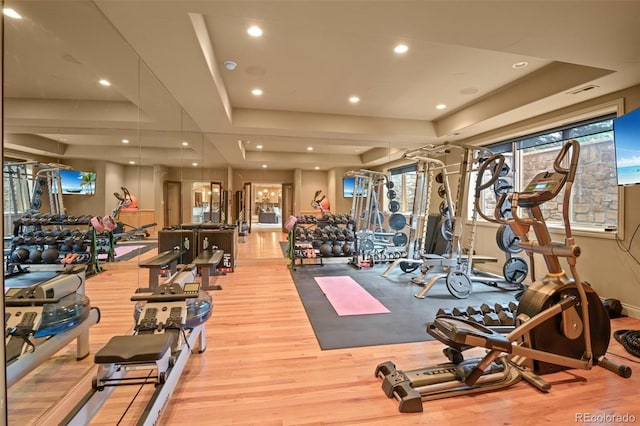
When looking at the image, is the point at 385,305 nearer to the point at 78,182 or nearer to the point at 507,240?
the point at 507,240

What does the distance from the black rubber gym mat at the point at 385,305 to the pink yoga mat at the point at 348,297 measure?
94 mm

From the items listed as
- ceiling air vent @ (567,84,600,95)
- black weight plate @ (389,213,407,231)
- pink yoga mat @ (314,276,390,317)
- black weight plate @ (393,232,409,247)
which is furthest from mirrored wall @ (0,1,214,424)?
ceiling air vent @ (567,84,600,95)

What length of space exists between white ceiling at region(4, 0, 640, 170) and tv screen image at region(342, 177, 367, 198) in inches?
51.5

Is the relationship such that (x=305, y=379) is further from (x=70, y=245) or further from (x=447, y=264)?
(x=447, y=264)

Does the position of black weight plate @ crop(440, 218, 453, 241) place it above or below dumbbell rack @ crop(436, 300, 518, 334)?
above

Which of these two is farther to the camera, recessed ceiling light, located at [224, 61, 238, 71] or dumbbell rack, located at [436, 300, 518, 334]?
recessed ceiling light, located at [224, 61, 238, 71]

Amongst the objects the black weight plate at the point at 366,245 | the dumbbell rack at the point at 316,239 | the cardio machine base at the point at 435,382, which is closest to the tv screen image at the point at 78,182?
the cardio machine base at the point at 435,382

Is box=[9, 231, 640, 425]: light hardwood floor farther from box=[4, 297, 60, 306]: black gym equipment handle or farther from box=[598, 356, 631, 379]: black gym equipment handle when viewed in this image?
box=[4, 297, 60, 306]: black gym equipment handle

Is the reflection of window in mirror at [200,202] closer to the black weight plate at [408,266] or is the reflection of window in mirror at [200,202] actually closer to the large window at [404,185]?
the large window at [404,185]

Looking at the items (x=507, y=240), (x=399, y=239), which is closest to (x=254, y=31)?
(x=507, y=240)

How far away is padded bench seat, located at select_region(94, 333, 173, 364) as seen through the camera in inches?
58.5

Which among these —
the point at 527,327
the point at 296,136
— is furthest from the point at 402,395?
the point at 296,136

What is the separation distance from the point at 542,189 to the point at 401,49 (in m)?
2.06

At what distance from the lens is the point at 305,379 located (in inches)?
85.4
